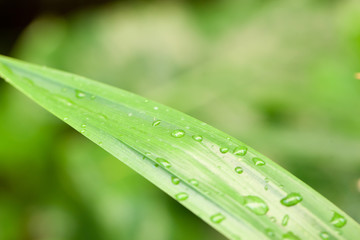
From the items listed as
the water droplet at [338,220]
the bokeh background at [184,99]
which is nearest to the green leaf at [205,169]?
the water droplet at [338,220]

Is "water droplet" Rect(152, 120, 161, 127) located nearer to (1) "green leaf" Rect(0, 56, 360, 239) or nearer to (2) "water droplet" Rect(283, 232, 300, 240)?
(1) "green leaf" Rect(0, 56, 360, 239)

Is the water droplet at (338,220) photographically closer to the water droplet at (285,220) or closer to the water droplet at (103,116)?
the water droplet at (285,220)

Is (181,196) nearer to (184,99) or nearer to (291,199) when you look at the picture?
(291,199)

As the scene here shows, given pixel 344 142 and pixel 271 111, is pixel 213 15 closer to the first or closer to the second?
pixel 271 111

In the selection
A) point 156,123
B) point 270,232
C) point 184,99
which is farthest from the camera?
point 184,99

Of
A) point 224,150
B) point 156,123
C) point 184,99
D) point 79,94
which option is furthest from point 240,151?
point 184,99

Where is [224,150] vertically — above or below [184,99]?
above

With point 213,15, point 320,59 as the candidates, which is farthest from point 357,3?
→ point 213,15

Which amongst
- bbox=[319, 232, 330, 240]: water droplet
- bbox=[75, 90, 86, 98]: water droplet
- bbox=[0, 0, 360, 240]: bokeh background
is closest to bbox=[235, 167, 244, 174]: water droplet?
bbox=[319, 232, 330, 240]: water droplet
